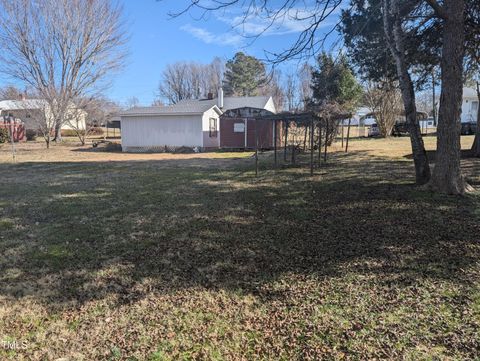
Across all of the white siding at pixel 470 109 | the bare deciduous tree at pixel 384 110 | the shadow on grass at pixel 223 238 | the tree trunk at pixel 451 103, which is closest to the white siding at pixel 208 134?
the shadow on grass at pixel 223 238

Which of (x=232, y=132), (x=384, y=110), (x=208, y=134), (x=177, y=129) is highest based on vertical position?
(x=384, y=110)

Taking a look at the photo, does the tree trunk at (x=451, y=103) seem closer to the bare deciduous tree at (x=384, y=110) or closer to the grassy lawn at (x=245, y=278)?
the grassy lawn at (x=245, y=278)

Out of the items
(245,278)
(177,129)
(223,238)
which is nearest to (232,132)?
(177,129)

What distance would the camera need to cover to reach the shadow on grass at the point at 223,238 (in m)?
3.37

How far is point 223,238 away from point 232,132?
57.8 feet

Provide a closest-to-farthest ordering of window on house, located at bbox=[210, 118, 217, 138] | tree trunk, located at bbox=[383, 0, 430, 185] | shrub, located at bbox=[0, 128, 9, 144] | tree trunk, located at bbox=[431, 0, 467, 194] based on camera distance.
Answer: tree trunk, located at bbox=[431, 0, 467, 194] → tree trunk, located at bbox=[383, 0, 430, 185] → window on house, located at bbox=[210, 118, 217, 138] → shrub, located at bbox=[0, 128, 9, 144]

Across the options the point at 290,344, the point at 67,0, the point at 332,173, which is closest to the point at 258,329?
the point at 290,344

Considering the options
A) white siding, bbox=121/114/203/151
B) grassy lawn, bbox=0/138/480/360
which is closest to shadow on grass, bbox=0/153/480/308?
grassy lawn, bbox=0/138/480/360

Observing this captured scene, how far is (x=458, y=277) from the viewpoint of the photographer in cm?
320

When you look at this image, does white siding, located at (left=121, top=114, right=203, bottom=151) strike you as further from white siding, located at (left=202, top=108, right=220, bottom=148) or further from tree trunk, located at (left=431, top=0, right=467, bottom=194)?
tree trunk, located at (left=431, top=0, right=467, bottom=194)

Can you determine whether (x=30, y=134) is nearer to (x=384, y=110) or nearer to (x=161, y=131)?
(x=161, y=131)

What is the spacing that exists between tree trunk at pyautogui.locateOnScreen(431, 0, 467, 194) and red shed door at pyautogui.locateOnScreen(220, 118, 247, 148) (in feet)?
52.3

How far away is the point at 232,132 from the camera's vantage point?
21781mm

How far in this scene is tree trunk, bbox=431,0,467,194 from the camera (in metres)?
5.80
